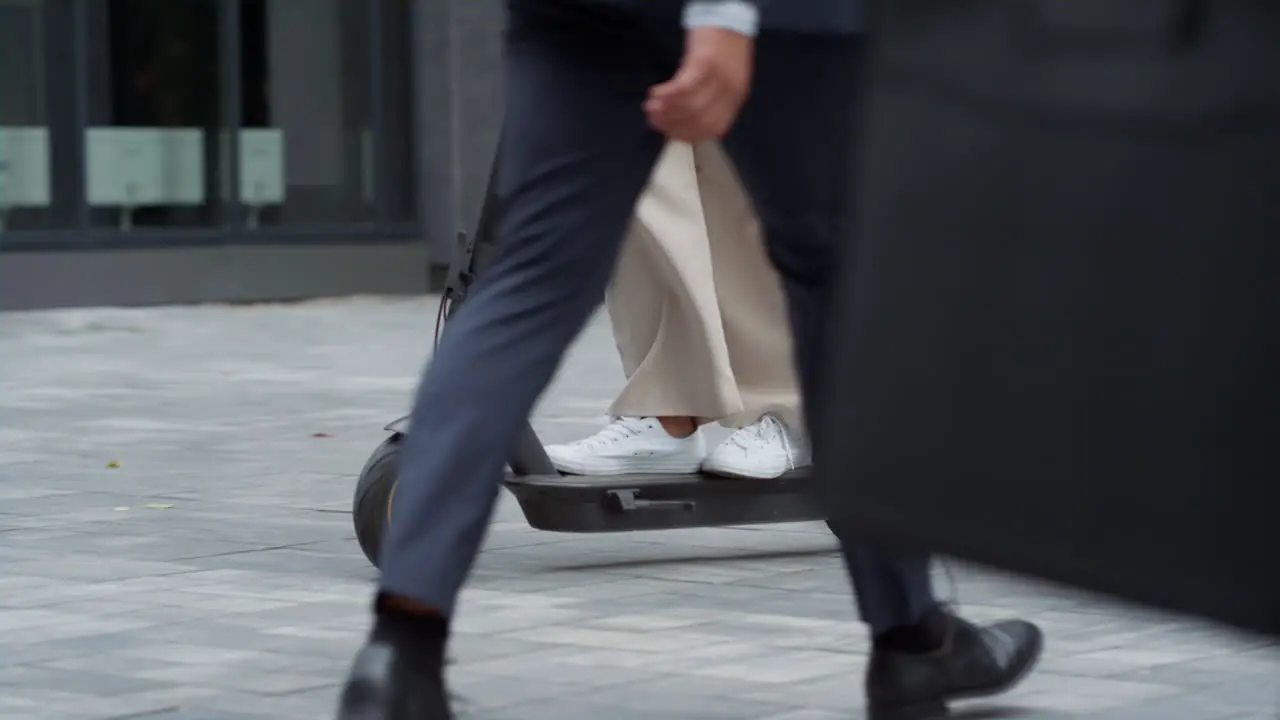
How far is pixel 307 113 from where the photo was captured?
16.6 metres

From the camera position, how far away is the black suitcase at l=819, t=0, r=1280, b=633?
6.20ft

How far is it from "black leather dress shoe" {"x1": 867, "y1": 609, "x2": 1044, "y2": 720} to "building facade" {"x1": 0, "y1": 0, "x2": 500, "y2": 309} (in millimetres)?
11710

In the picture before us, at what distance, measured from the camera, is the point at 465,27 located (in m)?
16.8

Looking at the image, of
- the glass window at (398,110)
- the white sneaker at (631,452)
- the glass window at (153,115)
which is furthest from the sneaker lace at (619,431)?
the glass window at (398,110)

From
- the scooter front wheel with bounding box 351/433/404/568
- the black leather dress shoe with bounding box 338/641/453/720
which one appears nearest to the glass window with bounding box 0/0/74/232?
the scooter front wheel with bounding box 351/433/404/568

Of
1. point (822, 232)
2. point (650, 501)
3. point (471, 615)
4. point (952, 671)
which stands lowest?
point (471, 615)

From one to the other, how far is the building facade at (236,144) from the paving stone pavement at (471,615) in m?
7.96

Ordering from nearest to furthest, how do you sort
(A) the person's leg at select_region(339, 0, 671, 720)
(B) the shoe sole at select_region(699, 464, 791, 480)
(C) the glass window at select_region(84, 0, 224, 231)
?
1. (A) the person's leg at select_region(339, 0, 671, 720)
2. (B) the shoe sole at select_region(699, 464, 791, 480)
3. (C) the glass window at select_region(84, 0, 224, 231)

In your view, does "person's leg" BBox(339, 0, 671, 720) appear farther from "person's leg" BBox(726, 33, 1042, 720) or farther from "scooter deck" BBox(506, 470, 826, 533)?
"scooter deck" BBox(506, 470, 826, 533)

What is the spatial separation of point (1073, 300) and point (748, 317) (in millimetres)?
3117

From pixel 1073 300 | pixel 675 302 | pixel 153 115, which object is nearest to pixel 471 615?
pixel 675 302

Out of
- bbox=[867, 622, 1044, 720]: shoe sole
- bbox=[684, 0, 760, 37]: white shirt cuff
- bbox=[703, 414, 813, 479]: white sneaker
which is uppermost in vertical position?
bbox=[684, 0, 760, 37]: white shirt cuff

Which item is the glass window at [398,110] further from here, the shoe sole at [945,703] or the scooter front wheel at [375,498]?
the shoe sole at [945,703]

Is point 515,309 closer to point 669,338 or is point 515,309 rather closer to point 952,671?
point 952,671
